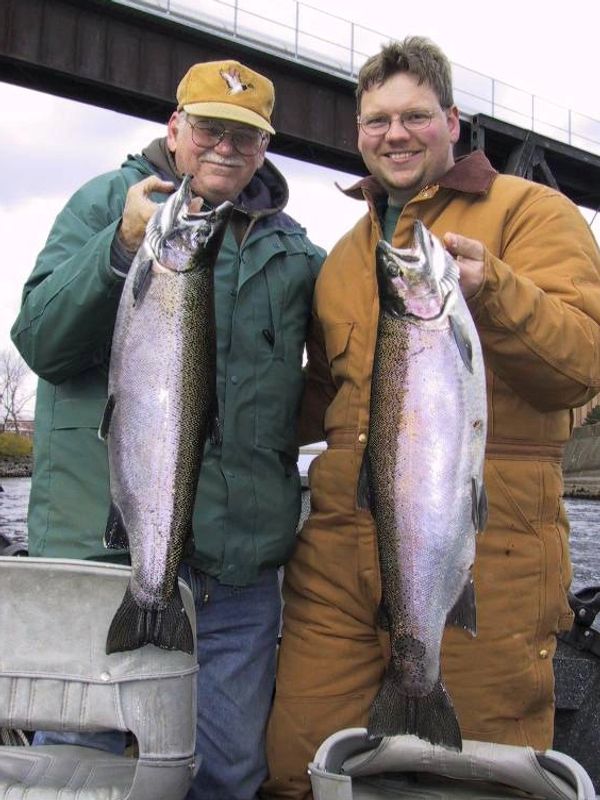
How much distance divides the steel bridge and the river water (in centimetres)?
768

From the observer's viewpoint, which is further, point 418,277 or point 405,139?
point 405,139

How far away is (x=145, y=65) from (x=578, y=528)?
12177mm

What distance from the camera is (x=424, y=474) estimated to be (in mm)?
2590

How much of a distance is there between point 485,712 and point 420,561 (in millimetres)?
787

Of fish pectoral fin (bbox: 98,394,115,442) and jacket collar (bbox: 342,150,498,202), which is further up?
jacket collar (bbox: 342,150,498,202)

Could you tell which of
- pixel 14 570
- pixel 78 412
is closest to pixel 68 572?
pixel 14 570

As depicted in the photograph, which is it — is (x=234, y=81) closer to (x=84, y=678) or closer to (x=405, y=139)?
(x=405, y=139)

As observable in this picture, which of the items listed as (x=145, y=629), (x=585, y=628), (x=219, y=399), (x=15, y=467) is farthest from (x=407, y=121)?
(x=15, y=467)

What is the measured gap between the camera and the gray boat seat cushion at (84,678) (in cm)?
253

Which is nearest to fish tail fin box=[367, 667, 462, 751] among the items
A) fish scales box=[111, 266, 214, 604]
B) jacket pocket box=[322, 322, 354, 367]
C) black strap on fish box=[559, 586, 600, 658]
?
fish scales box=[111, 266, 214, 604]

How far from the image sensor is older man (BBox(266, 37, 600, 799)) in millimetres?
2883

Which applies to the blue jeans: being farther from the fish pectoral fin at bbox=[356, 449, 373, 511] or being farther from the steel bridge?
the steel bridge

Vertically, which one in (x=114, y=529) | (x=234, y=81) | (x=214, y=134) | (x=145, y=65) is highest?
(x=145, y=65)

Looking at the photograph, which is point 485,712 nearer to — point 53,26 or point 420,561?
point 420,561
